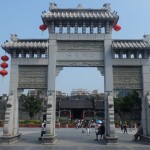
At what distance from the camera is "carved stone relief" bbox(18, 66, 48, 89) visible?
1550cm

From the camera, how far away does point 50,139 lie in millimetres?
13922

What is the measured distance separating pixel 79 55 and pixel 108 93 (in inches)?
118

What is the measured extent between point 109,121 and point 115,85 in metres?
2.38

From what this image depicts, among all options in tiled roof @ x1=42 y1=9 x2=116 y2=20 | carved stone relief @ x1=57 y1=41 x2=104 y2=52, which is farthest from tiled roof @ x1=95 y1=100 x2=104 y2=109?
tiled roof @ x1=42 y1=9 x2=116 y2=20

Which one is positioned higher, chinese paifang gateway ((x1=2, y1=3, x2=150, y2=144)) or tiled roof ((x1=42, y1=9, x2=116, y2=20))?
tiled roof ((x1=42, y1=9, x2=116, y2=20))

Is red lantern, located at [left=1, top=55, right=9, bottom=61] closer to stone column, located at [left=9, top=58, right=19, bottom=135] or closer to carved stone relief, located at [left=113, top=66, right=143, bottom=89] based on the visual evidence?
stone column, located at [left=9, top=58, right=19, bottom=135]

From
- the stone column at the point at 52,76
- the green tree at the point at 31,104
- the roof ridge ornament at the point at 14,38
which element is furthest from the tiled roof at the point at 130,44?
the green tree at the point at 31,104

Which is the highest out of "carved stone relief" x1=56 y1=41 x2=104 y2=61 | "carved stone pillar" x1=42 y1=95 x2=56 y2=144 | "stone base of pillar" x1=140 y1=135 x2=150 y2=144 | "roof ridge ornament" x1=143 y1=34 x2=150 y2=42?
"roof ridge ornament" x1=143 y1=34 x2=150 y2=42

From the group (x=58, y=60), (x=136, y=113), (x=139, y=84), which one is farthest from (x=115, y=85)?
(x=136, y=113)

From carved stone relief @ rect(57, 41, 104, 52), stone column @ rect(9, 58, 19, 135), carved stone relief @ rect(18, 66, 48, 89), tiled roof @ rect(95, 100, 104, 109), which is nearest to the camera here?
stone column @ rect(9, 58, 19, 135)

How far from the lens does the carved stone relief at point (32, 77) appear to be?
610 inches

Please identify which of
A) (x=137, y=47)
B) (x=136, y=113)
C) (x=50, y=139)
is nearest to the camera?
(x=50, y=139)

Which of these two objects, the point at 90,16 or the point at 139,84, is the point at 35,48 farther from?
the point at 139,84

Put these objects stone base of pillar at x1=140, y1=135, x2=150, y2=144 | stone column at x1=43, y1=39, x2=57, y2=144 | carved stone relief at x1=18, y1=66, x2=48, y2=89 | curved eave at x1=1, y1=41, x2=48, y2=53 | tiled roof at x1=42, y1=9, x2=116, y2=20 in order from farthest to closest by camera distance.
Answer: tiled roof at x1=42, y1=9, x2=116, y2=20, carved stone relief at x1=18, y1=66, x2=48, y2=89, curved eave at x1=1, y1=41, x2=48, y2=53, stone column at x1=43, y1=39, x2=57, y2=144, stone base of pillar at x1=140, y1=135, x2=150, y2=144
